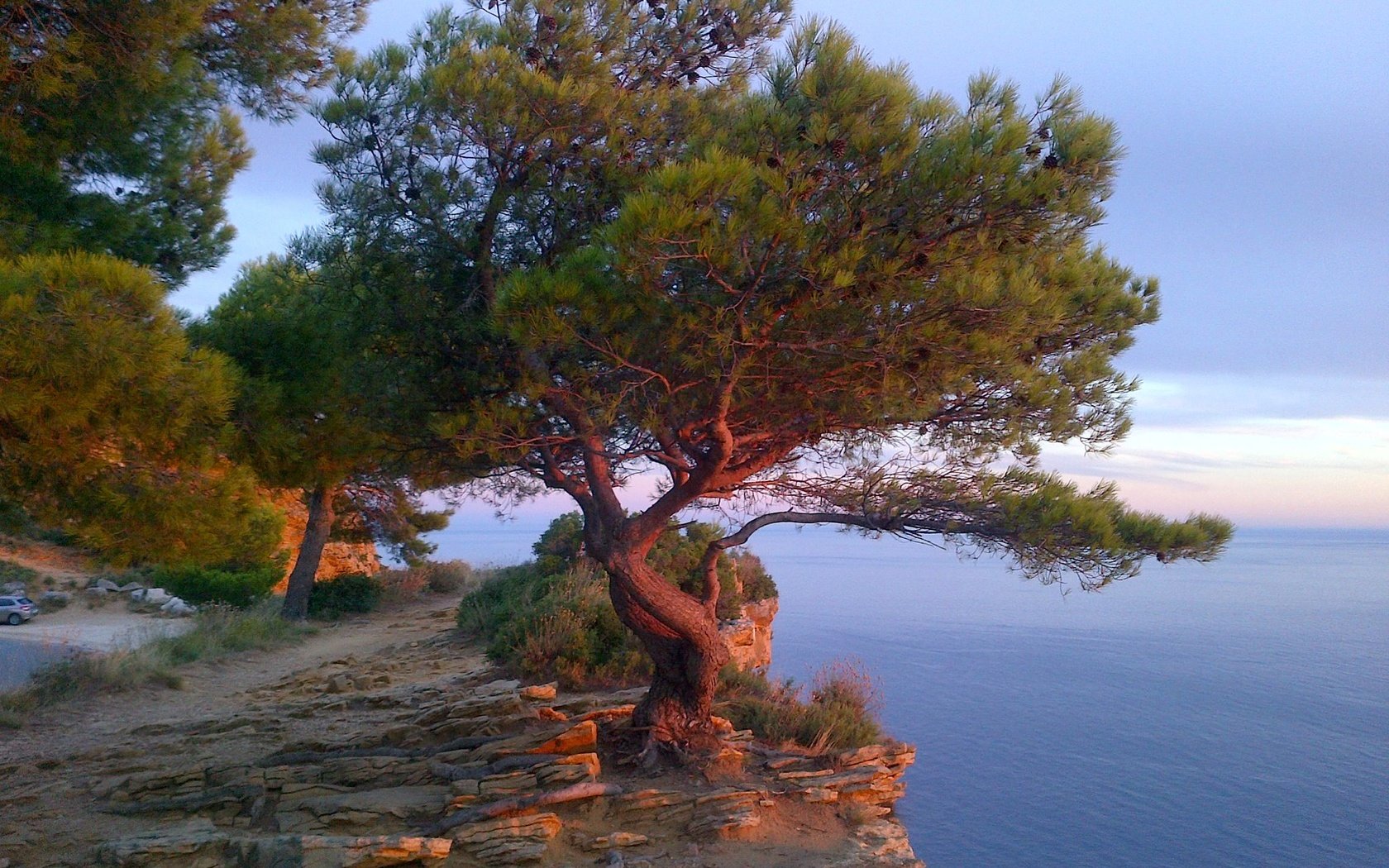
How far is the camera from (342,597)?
21.0 m

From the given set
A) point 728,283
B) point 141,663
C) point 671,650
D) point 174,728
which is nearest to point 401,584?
point 141,663

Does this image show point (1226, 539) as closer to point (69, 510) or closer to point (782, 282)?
point (782, 282)

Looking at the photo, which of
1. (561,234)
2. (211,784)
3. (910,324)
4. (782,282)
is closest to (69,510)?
(211,784)

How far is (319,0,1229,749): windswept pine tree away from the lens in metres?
5.04

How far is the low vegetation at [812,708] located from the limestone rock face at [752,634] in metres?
1.17

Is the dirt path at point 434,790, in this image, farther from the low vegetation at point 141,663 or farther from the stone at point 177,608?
the stone at point 177,608

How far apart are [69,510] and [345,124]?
321cm

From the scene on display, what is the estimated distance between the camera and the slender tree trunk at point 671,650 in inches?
264

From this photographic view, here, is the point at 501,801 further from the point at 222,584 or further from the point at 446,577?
the point at 446,577

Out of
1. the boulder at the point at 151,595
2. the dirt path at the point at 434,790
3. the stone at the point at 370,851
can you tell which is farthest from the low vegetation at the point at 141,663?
the boulder at the point at 151,595

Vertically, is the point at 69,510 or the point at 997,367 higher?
the point at 997,367

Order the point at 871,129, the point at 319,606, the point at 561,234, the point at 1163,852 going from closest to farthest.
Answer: the point at 871,129, the point at 561,234, the point at 1163,852, the point at 319,606

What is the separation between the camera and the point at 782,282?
17.2 feet

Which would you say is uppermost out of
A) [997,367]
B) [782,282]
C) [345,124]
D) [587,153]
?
[345,124]
